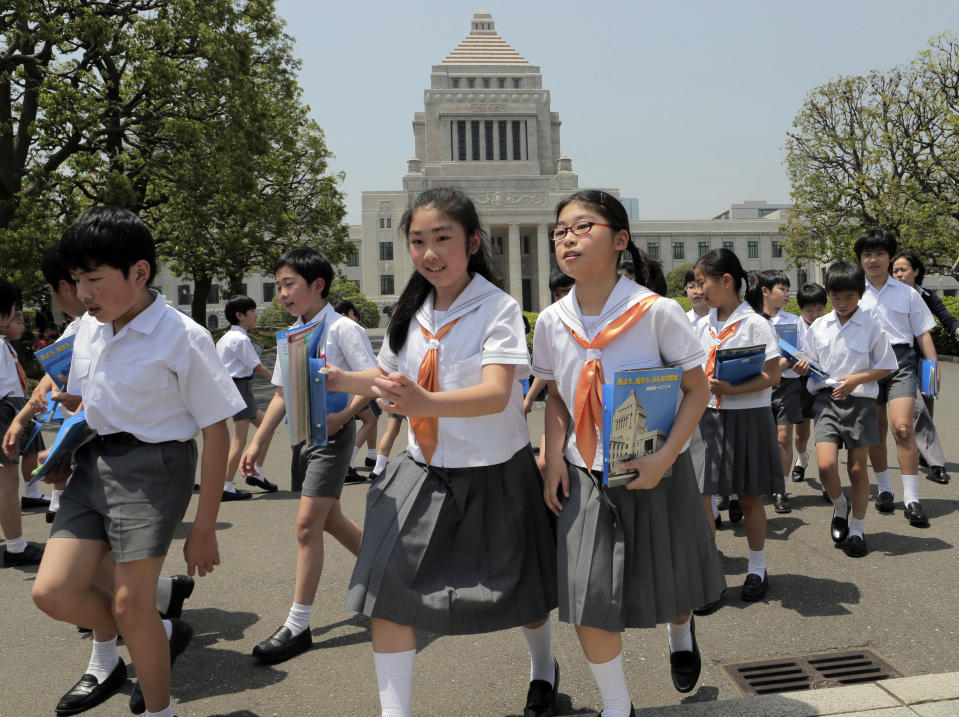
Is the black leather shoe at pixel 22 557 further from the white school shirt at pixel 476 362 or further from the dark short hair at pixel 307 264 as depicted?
the white school shirt at pixel 476 362

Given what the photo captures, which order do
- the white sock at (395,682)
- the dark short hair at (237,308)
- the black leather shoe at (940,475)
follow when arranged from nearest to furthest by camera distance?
the white sock at (395,682), the black leather shoe at (940,475), the dark short hair at (237,308)

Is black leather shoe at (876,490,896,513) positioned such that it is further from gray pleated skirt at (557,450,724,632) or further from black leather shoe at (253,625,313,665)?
black leather shoe at (253,625,313,665)

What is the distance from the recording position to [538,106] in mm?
74312

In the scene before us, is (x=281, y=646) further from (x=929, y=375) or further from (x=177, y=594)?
(x=929, y=375)

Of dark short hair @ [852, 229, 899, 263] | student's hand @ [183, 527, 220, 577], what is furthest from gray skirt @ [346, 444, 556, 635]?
dark short hair @ [852, 229, 899, 263]

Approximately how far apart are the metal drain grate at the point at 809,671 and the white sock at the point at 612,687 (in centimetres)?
88

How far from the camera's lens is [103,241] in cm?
264

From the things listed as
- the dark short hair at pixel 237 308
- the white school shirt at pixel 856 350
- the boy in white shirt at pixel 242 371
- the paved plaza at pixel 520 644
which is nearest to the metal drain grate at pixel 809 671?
the paved plaza at pixel 520 644

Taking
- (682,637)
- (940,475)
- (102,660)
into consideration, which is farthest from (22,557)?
(940,475)

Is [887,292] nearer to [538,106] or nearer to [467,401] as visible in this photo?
[467,401]

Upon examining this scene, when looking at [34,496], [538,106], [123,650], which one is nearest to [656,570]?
[123,650]

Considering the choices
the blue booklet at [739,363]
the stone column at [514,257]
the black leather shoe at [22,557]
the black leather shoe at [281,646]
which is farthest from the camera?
the stone column at [514,257]

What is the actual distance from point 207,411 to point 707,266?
8.89 feet

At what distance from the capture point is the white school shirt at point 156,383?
2.71 meters
